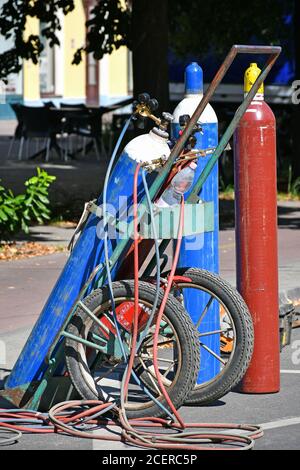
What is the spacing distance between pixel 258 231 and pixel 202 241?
1.05ft

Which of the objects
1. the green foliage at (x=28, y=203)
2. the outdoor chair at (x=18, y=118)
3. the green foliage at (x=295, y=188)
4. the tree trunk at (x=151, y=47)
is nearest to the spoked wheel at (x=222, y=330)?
the green foliage at (x=28, y=203)

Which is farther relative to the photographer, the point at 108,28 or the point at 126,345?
the point at 108,28

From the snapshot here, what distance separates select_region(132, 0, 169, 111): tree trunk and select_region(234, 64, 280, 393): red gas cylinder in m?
10.0

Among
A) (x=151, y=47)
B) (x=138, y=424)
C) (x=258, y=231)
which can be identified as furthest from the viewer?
(x=151, y=47)

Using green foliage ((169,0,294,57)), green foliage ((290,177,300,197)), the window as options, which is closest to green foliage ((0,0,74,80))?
green foliage ((169,0,294,57))

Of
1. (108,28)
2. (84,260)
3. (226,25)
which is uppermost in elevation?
(226,25)

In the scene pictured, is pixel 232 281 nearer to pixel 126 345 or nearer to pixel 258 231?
pixel 258 231

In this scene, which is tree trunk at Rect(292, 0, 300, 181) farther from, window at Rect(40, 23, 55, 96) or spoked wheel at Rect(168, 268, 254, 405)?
window at Rect(40, 23, 55, 96)

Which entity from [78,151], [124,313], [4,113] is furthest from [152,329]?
[4,113]

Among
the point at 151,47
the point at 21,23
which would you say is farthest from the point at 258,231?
the point at 21,23

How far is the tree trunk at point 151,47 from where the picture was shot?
17.1 metres

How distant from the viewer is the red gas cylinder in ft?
23.1

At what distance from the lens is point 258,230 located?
7.08m
